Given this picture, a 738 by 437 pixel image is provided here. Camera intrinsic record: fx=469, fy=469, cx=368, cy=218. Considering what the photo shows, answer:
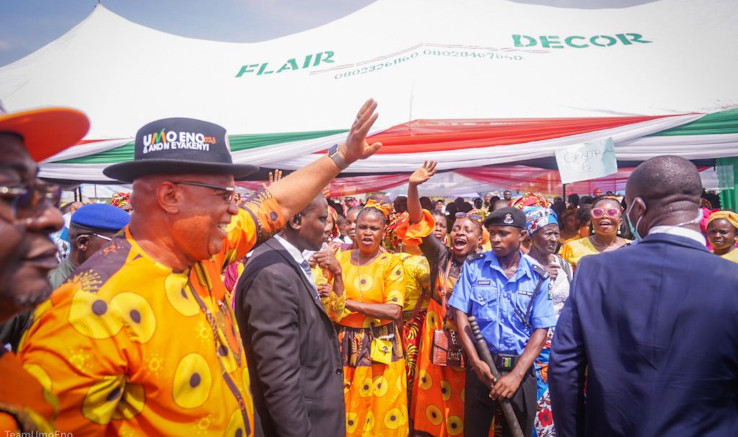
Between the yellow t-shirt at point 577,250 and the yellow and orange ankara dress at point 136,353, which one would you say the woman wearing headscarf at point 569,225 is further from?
the yellow and orange ankara dress at point 136,353

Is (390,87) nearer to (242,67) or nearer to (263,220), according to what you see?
(242,67)

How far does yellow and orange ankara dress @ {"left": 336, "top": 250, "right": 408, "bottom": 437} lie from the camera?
357 cm

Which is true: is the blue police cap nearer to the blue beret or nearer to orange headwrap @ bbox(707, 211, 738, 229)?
orange headwrap @ bbox(707, 211, 738, 229)

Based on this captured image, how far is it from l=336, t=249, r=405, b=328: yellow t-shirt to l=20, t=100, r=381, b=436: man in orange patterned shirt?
1.98 meters

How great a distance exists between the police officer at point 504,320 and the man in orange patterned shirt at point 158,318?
A: 2138 mm

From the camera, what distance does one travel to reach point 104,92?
7.73m

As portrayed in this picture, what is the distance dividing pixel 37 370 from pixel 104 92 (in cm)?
792

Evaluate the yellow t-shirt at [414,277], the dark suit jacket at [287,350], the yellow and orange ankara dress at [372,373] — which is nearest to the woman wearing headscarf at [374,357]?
the yellow and orange ankara dress at [372,373]

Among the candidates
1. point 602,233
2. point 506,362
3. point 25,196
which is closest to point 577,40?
point 602,233

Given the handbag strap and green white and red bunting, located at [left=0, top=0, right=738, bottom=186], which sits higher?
green white and red bunting, located at [left=0, top=0, right=738, bottom=186]

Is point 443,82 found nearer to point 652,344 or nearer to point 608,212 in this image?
point 608,212

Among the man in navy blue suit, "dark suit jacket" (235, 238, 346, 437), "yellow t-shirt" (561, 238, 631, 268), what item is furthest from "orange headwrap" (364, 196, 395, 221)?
the man in navy blue suit

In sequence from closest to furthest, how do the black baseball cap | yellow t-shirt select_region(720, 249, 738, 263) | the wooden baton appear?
1. the black baseball cap
2. the wooden baton
3. yellow t-shirt select_region(720, 249, 738, 263)

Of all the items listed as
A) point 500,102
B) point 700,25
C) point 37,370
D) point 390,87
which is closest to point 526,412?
point 37,370
